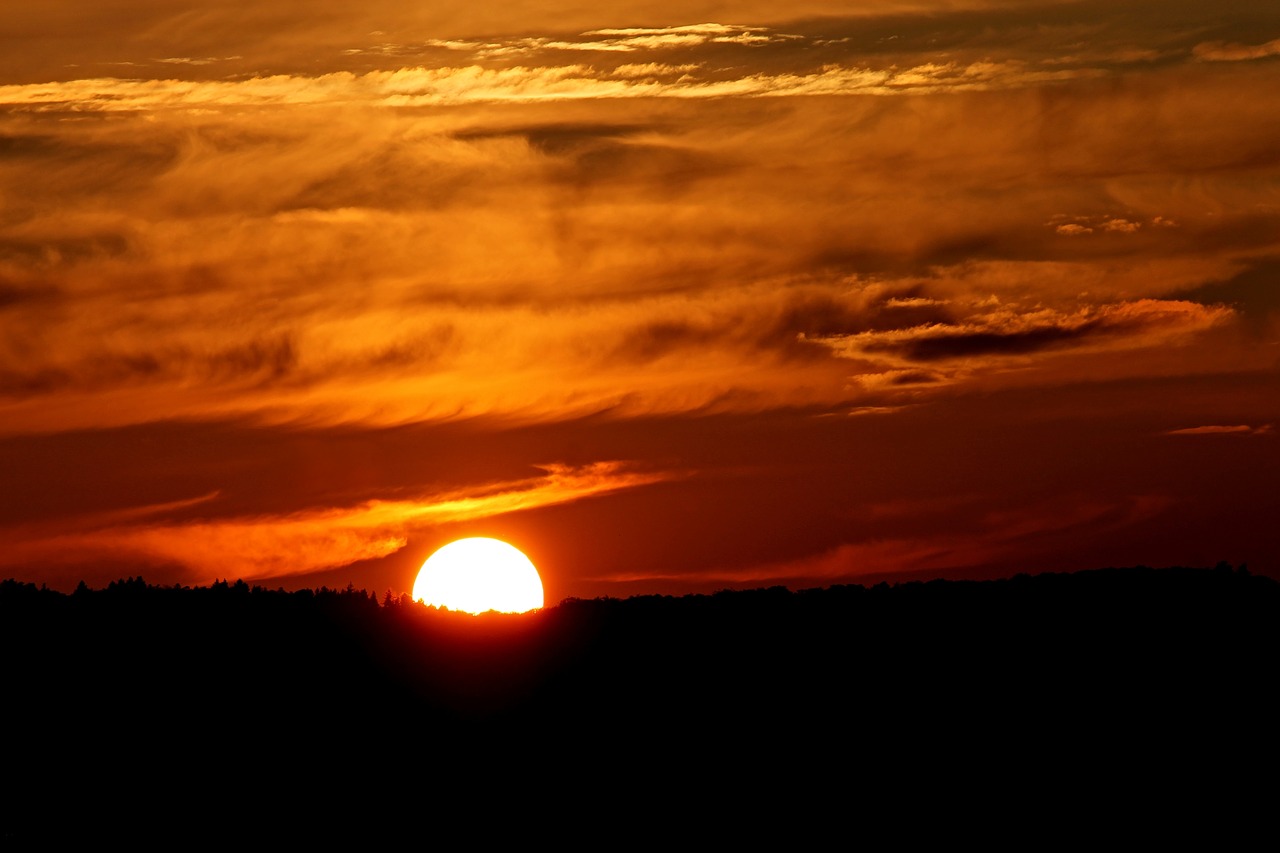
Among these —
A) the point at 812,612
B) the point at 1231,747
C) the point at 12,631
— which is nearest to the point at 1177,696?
the point at 1231,747

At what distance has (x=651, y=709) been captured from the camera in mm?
42625

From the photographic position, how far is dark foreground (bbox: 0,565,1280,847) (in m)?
40.1

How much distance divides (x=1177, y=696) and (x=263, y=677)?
2091cm

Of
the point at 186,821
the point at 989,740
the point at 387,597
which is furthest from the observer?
the point at 387,597

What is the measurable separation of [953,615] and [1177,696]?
5.39m

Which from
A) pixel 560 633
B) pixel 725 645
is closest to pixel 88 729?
pixel 560 633

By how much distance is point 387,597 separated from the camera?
4547 cm

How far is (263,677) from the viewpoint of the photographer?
140 feet

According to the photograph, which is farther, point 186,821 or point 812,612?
point 812,612

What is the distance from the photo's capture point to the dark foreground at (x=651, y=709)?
131 feet

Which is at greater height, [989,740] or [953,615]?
[953,615]

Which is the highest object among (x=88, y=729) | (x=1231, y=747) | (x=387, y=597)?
(x=387, y=597)

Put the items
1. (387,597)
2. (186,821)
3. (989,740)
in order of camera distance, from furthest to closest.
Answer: (387,597) → (989,740) → (186,821)

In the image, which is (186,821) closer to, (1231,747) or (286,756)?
(286,756)
